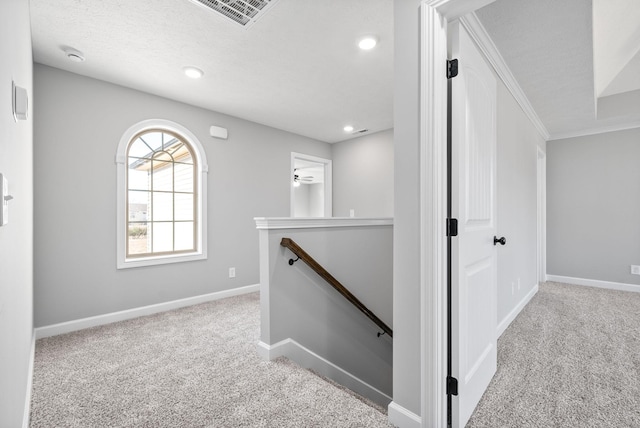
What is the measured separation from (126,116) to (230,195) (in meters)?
1.43

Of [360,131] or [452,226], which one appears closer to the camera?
[452,226]

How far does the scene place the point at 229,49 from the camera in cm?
245

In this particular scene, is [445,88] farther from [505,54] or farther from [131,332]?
[131,332]

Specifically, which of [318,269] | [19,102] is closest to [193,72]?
[19,102]

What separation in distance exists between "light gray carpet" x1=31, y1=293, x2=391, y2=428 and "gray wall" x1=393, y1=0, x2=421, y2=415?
30 cm

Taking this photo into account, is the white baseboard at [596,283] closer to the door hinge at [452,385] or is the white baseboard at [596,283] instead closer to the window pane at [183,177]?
the door hinge at [452,385]

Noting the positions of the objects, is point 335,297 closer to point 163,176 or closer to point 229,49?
point 229,49

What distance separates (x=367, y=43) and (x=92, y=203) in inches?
115

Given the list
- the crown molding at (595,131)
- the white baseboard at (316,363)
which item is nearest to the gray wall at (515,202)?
the crown molding at (595,131)

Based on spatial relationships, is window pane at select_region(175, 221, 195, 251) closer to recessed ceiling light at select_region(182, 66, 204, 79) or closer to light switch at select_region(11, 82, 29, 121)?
recessed ceiling light at select_region(182, 66, 204, 79)

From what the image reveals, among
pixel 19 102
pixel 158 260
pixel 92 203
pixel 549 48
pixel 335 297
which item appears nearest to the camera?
pixel 19 102

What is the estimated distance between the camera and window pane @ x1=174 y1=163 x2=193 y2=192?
3.67 meters

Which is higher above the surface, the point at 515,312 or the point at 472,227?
the point at 472,227

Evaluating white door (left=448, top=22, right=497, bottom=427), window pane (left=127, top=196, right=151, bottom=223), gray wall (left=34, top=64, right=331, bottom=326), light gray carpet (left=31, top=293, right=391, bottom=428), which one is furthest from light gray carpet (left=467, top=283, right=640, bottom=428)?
window pane (left=127, top=196, right=151, bottom=223)
